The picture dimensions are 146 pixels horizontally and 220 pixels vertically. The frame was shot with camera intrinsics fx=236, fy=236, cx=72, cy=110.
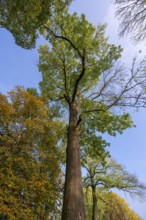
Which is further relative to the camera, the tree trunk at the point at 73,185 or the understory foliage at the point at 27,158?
the understory foliage at the point at 27,158

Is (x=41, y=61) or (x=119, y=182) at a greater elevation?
(x=41, y=61)

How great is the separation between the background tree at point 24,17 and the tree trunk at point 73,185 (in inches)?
127

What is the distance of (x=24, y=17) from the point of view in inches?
264

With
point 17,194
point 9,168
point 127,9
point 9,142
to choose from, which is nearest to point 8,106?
point 9,142

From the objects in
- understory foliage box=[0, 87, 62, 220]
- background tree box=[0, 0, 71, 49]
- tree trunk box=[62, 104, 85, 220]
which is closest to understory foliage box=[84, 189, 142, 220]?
understory foliage box=[0, 87, 62, 220]

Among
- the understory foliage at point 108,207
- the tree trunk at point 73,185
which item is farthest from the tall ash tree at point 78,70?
the understory foliage at point 108,207

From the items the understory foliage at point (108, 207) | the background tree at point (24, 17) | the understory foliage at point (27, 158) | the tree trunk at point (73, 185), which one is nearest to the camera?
the tree trunk at point (73, 185)

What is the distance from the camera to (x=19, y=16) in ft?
22.2

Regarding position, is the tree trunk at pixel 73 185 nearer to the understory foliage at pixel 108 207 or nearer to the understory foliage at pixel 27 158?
the understory foliage at pixel 27 158

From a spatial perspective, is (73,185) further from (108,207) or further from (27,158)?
(108,207)

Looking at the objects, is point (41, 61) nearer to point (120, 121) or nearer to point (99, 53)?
point (99, 53)

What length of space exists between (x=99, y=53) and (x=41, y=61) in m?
2.87

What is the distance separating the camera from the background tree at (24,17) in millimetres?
6301

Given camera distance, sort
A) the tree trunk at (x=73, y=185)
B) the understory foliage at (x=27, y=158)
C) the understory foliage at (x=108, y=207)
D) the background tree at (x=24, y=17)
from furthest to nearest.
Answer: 1. the understory foliage at (x=108, y=207)
2. the understory foliage at (x=27, y=158)
3. the background tree at (x=24, y=17)
4. the tree trunk at (x=73, y=185)
